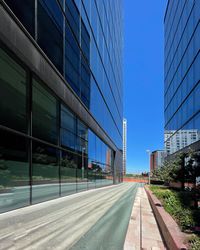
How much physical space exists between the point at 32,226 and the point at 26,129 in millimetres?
5046

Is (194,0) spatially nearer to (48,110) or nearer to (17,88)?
(48,110)

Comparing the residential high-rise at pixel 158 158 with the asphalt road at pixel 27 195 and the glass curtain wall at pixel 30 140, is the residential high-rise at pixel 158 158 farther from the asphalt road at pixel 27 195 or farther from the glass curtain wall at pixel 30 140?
the asphalt road at pixel 27 195

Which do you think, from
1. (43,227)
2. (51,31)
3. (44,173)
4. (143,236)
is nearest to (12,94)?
(44,173)

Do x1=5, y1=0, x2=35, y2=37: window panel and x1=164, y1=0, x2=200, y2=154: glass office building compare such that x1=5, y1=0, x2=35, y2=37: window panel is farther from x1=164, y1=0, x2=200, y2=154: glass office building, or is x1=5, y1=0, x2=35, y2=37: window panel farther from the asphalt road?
x1=164, y1=0, x2=200, y2=154: glass office building

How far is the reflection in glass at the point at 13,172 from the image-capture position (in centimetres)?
1151

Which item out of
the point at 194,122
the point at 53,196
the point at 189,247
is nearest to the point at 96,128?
the point at 194,122

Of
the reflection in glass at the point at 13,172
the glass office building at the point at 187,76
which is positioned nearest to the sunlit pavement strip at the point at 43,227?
the reflection in glass at the point at 13,172

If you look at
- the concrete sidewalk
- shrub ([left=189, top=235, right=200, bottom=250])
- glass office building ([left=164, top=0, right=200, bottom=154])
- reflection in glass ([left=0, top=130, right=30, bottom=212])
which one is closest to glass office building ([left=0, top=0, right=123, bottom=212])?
reflection in glass ([left=0, top=130, right=30, bottom=212])

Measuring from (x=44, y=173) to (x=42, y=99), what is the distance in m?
3.24

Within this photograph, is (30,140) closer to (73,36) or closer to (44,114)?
(44,114)

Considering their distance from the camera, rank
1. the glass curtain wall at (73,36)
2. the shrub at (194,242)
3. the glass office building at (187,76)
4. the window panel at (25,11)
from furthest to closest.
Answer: the glass office building at (187,76), the glass curtain wall at (73,36), the window panel at (25,11), the shrub at (194,242)

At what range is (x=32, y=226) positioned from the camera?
9.59 metres

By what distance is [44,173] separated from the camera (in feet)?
52.3

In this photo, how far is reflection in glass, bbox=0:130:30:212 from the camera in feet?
37.8
